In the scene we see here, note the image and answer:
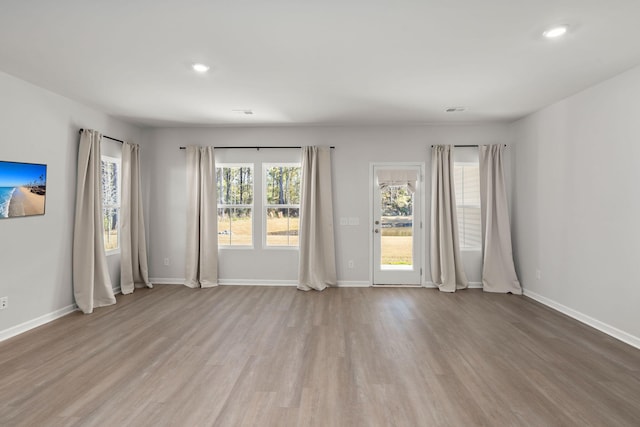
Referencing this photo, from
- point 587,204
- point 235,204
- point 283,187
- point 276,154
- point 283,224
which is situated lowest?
point 283,224

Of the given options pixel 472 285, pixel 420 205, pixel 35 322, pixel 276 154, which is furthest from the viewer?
pixel 276 154

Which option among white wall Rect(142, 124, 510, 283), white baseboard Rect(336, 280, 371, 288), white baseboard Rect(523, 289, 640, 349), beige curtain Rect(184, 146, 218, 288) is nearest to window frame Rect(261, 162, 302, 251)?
white wall Rect(142, 124, 510, 283)

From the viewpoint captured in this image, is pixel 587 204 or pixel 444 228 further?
pixel 444 228

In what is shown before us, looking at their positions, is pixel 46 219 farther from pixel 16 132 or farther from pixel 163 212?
pixel 163 212

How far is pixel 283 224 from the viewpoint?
5.66 metres

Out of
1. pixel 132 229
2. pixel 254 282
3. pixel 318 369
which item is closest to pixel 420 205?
pixel 254 282

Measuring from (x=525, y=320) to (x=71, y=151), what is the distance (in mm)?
5859

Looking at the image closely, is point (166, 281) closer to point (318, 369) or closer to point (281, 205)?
point (281, 205)

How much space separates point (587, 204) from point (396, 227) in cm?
249

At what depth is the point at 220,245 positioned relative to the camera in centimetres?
566

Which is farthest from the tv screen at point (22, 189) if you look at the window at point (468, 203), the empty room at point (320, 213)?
the window at point (468, 203)

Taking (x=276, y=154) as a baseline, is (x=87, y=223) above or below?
below

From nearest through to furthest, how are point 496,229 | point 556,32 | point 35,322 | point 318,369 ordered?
point 556,32, point 318,369, point 35,322, point 496,229

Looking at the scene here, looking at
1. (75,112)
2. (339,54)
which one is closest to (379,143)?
(339,54)
